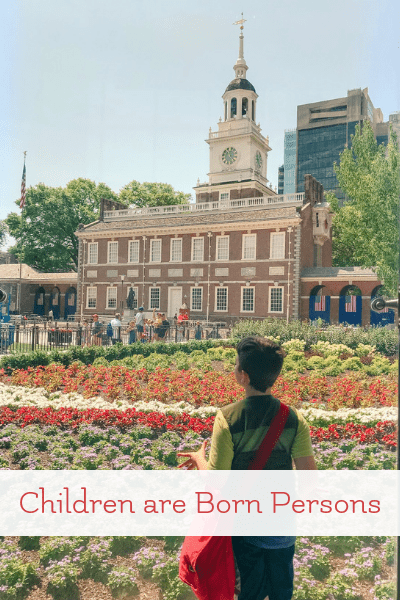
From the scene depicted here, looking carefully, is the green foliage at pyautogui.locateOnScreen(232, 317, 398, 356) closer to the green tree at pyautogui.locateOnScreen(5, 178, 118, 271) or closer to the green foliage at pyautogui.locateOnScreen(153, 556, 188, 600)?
the green tree at pyautogui.locateOnScreen(5, 178, 118, 271)

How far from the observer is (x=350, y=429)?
5551mm

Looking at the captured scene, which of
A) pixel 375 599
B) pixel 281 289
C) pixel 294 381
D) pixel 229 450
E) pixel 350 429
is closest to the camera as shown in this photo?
pixel 229 450

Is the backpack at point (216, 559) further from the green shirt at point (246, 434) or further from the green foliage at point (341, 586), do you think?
the green foliage at point (341, 586)

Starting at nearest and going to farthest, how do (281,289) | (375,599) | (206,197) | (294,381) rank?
(375,599) → (294,381) → (281,289) → (206,197)

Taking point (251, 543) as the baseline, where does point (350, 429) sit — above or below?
below

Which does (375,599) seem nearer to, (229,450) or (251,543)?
(251,543)

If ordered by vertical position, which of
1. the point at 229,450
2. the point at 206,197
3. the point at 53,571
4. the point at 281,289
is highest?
the point at 206,197

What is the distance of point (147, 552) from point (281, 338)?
1192 centimetres

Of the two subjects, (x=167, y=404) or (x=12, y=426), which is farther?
(x=167, y=404)

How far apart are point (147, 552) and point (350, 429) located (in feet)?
10.9

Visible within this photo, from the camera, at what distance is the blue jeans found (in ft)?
6.60

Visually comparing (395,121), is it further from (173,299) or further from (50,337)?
(173,299)

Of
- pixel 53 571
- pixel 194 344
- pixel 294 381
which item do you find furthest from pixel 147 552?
pixel 194 344

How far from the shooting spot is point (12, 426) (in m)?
5.69
